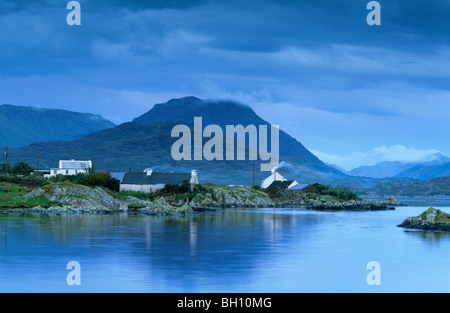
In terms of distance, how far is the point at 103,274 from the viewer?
26.5 meters

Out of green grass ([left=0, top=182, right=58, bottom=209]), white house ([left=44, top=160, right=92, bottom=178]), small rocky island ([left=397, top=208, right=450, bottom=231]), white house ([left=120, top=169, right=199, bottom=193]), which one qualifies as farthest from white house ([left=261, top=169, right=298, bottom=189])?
small rocky island ([left=397, top=208, right=450, bottom=231])

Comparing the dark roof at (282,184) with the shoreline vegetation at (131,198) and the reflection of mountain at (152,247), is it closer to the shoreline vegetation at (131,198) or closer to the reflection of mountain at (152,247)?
the shoreline vegetation at (131,198)

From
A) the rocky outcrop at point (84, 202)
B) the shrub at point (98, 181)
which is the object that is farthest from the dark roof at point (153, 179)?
the rocky outcrop at point (84, 202)

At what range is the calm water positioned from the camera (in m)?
24.3

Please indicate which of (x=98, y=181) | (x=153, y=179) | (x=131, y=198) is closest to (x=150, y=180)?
(x=153, y=179)

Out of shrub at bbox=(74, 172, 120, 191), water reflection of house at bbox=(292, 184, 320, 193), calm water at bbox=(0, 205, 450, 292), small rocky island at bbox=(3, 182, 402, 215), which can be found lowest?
calm water at bbox=(0, 205, 450, 292)

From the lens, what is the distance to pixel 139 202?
85062 mm

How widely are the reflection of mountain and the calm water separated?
0.17 feet

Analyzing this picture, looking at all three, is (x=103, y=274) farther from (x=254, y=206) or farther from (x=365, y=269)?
(x=254, y=206)

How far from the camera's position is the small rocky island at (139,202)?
70250 millimetres

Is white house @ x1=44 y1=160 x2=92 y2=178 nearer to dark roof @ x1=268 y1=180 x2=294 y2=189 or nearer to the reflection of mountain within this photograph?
dark roof @ x1=268 y1=180 x2=294 y2=189
